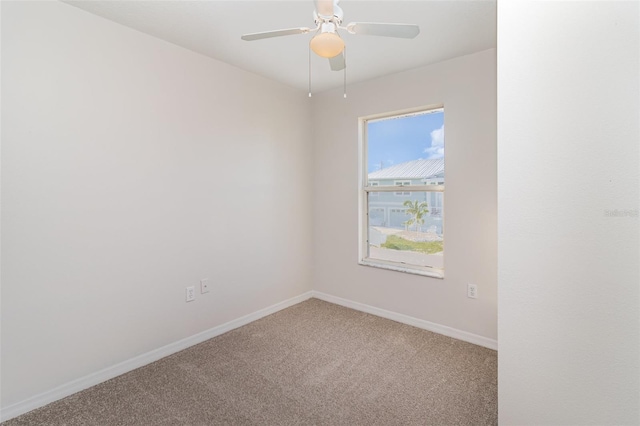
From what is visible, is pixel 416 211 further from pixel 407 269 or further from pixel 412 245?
pixel 407 269

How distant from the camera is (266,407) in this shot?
1.88 m

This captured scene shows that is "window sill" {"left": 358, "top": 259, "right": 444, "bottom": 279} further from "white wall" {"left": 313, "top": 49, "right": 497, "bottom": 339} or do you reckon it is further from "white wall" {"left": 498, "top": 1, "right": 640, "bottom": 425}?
"white wall" {"left": 498, "top": 1, "right": 640, "bottom": 425}

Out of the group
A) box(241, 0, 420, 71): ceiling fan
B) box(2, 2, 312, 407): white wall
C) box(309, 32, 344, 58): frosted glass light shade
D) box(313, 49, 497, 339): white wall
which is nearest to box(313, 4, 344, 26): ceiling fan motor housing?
box(241, 0, 420, 71): ceiling fan

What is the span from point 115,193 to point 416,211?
102 inches

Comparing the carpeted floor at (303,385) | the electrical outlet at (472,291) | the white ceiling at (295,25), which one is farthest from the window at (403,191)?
the carpeted floor at (303,385)

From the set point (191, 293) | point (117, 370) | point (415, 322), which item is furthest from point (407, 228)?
point (117, 370)

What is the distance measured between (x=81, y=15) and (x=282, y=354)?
2755mm

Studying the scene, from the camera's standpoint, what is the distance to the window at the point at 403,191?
9.84 feet

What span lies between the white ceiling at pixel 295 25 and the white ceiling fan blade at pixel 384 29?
1.47 feet

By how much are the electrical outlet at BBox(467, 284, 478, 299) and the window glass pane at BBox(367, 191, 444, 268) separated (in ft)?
1.07

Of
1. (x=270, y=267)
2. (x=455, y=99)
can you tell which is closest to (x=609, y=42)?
(x=455, y=99)

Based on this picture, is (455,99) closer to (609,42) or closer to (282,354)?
(609,42)

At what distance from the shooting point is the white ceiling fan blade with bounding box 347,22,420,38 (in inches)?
61.1

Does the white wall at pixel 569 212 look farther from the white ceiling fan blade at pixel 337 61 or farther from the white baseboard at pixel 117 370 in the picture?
the white baseboard at pixel 117 370
